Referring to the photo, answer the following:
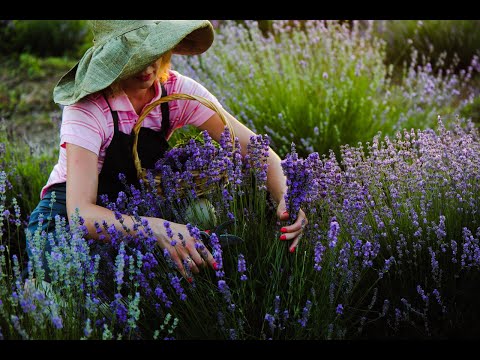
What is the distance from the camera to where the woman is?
8.50 feet

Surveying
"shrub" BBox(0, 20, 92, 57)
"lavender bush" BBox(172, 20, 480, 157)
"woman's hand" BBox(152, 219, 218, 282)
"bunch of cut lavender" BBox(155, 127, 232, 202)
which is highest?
"shrub" BBox(0, 20, 92, 57)

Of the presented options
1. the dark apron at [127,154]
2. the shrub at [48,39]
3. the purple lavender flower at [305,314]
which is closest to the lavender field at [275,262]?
the purple lavender flower at [305,314]

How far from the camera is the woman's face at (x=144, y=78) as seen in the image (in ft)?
9.13

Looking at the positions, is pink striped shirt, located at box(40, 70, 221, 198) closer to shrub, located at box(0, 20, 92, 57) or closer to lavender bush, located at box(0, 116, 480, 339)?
lavender bush, located at box(0, 116, 480, 339)

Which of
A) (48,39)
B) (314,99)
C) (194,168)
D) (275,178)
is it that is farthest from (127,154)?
A: (48,39)

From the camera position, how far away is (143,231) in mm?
2434

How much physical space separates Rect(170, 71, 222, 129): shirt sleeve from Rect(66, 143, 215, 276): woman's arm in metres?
0.57

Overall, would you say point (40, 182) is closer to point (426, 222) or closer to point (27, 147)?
point (27, 147)

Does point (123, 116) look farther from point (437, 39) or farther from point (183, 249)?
point (437, 39)

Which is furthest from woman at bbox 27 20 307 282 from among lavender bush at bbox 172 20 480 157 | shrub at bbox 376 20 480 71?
shrub at bbox 376 20 480 71

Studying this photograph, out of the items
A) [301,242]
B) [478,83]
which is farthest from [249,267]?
[478,83]

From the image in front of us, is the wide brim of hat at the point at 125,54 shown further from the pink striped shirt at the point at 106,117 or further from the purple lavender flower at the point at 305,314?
the purple lavender flower at the point at 305,314

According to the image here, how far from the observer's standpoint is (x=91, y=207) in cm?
258

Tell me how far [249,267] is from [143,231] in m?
0.40
